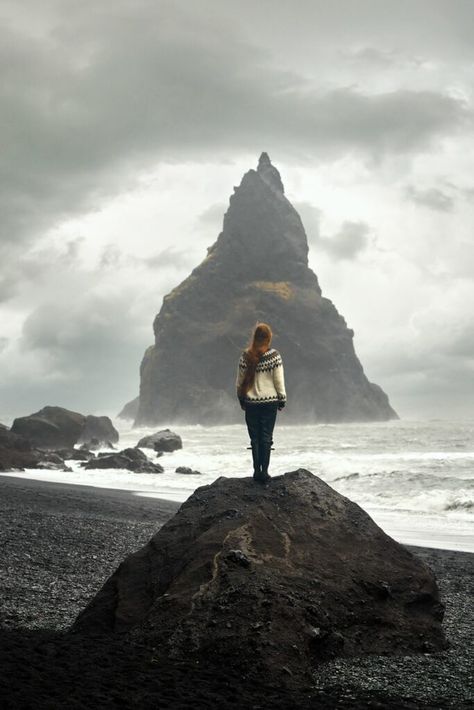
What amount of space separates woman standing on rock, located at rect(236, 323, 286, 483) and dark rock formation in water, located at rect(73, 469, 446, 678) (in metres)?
0.73

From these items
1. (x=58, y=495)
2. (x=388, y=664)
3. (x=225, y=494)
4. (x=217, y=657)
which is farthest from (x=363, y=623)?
(x=58, y=495)

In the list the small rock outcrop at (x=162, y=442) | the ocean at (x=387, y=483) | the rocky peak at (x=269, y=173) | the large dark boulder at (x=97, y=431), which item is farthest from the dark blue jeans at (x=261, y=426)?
the rocky peak at (x=269, y=173)

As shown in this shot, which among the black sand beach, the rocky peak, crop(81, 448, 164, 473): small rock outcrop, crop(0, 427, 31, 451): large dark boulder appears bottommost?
the black sand beach

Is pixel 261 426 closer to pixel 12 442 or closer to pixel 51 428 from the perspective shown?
pixel 12 442

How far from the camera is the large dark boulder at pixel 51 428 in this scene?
4822 cm

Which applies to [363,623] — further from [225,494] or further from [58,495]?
[58,495]

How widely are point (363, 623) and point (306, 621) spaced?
71 cm

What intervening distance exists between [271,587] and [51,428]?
44.7 m

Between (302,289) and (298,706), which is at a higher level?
(302,289)

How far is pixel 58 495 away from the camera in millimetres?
19578

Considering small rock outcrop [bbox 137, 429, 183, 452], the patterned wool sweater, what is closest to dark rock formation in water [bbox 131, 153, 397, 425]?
small rock outcrop [bbox 137, 429, 183, 452]

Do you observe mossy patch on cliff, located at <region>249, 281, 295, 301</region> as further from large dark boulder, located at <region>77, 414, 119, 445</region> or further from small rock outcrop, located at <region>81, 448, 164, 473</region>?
small rock outcrop, located at <region>81, 448, 164, 473</region>

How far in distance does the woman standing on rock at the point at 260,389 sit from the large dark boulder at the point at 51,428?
41.2 meters

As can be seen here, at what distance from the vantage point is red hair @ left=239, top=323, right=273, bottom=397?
866cm
